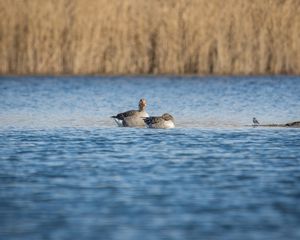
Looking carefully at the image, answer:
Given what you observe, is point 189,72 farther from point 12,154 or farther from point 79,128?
point 12,154

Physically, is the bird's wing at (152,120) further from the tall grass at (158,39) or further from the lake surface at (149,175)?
the tall grass at (158,39)

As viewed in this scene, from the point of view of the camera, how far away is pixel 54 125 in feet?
54.5

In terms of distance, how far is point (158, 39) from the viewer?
28.5m

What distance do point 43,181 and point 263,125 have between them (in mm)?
7116

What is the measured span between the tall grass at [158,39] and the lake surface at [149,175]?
709cm

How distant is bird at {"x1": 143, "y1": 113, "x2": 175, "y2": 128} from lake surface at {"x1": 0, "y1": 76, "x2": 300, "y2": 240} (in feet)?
0.45

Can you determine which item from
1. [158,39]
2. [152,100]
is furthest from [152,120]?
[158,39]

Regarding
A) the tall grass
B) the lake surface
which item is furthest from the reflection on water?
the tall grass

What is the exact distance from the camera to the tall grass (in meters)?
28.2

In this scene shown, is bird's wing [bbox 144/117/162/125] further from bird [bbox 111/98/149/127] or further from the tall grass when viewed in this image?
the tall grass

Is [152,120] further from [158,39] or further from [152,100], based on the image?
[158,39]

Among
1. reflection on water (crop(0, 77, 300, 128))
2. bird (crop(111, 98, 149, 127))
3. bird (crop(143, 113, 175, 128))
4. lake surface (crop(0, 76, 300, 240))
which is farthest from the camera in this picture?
reflection on water (crop(0, 77, 300, 128))

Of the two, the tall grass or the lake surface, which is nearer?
the lake surface

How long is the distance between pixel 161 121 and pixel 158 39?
13182 millimetres
